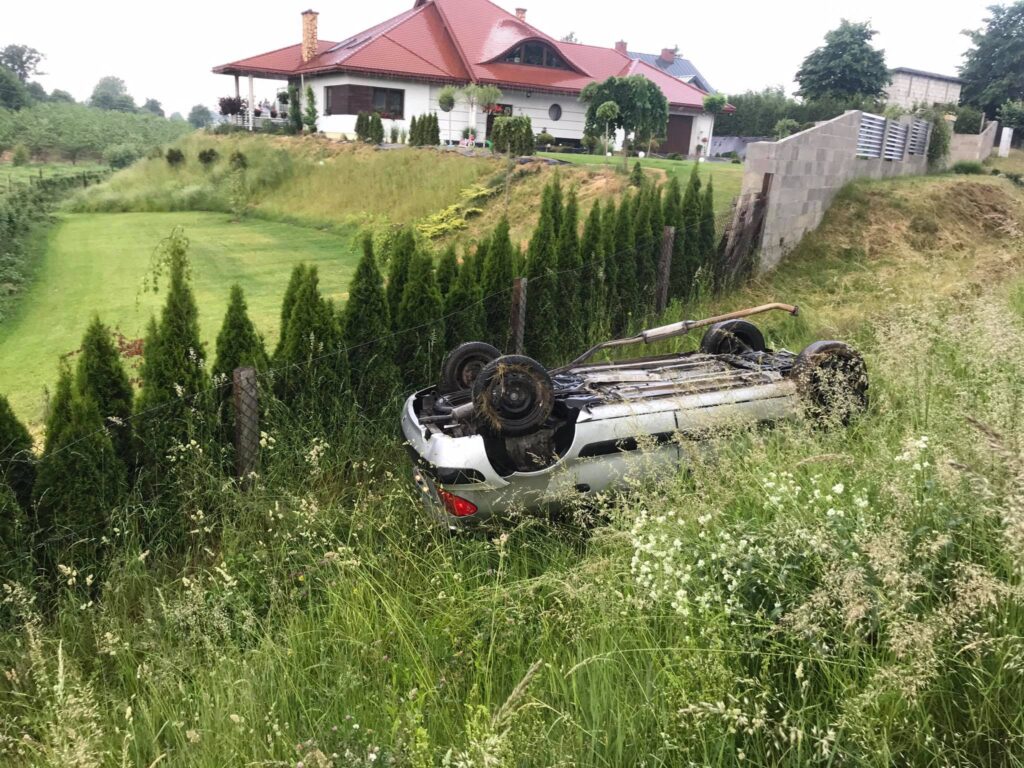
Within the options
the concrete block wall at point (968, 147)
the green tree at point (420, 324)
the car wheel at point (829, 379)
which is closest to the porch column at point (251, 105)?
Result: the concrete block wall at point (968, 147)

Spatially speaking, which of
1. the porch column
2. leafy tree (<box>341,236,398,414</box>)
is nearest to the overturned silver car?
leafy tree (<box>341,236,398,414</box>)

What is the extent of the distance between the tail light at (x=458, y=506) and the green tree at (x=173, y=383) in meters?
1.64

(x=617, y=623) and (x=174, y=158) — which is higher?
(x=174, y=158)

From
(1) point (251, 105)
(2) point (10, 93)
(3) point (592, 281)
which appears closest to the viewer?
(3) point (592, 281)

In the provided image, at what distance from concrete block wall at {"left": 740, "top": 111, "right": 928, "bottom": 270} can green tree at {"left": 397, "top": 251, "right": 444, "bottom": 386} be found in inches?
264

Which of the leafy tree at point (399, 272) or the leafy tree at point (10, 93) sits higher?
the leafy tree at point (10, 93)

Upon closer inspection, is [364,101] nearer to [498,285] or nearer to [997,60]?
[498,285]

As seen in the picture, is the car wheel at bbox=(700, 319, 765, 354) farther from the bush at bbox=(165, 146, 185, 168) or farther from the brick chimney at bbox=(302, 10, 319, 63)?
the brick chimney at bbox=(302, 10, 319, 63)

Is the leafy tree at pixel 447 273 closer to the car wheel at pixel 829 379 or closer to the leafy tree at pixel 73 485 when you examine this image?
the car wheel at pixel 829 379

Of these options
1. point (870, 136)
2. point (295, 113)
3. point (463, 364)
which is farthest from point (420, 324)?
point (295, 113)

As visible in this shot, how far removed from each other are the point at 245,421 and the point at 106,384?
0.83m

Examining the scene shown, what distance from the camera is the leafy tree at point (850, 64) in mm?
38750

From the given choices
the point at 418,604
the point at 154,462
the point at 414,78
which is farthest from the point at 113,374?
the point at 414,78

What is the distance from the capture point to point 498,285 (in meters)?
7.20
